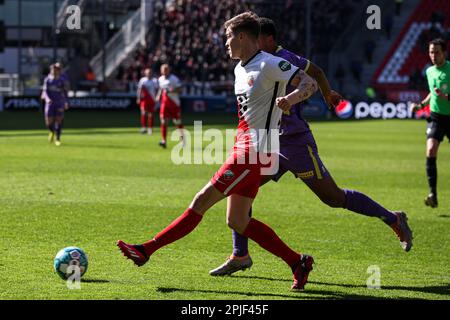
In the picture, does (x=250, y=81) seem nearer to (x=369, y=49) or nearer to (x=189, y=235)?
(x=189, y=235)

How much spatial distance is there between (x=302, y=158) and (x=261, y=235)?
106cm

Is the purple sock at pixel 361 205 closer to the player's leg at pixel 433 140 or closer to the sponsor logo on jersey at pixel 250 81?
the sponsor logo on jersey at pixel 250 81

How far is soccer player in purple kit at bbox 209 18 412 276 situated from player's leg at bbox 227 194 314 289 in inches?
27.1

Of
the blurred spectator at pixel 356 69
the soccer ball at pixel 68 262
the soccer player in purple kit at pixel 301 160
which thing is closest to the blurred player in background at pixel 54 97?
the soccer player in purple kit at pixel 301 160

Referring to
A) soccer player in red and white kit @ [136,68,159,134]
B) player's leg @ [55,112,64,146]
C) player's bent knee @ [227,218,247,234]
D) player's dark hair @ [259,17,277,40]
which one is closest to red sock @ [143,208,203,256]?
player's bent knee @ [227,218,247,234]

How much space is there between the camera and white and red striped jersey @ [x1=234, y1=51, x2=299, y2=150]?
7.81 meters

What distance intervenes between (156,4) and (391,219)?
154ft

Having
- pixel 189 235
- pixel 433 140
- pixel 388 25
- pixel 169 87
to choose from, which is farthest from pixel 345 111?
pixel 189 235

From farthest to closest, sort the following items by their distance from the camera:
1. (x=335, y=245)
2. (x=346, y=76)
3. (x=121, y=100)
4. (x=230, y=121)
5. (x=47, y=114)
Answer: (x=346, y=76), (x=121, y=100), (x=230, y=121), (x=47, y=114), (x=335, y=245)

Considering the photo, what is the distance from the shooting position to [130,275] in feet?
28.0

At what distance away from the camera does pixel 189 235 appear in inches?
437

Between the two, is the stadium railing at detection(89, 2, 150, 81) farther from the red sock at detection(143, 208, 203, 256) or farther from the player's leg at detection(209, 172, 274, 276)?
the red sock at detection(143, 208, 203, 256)
